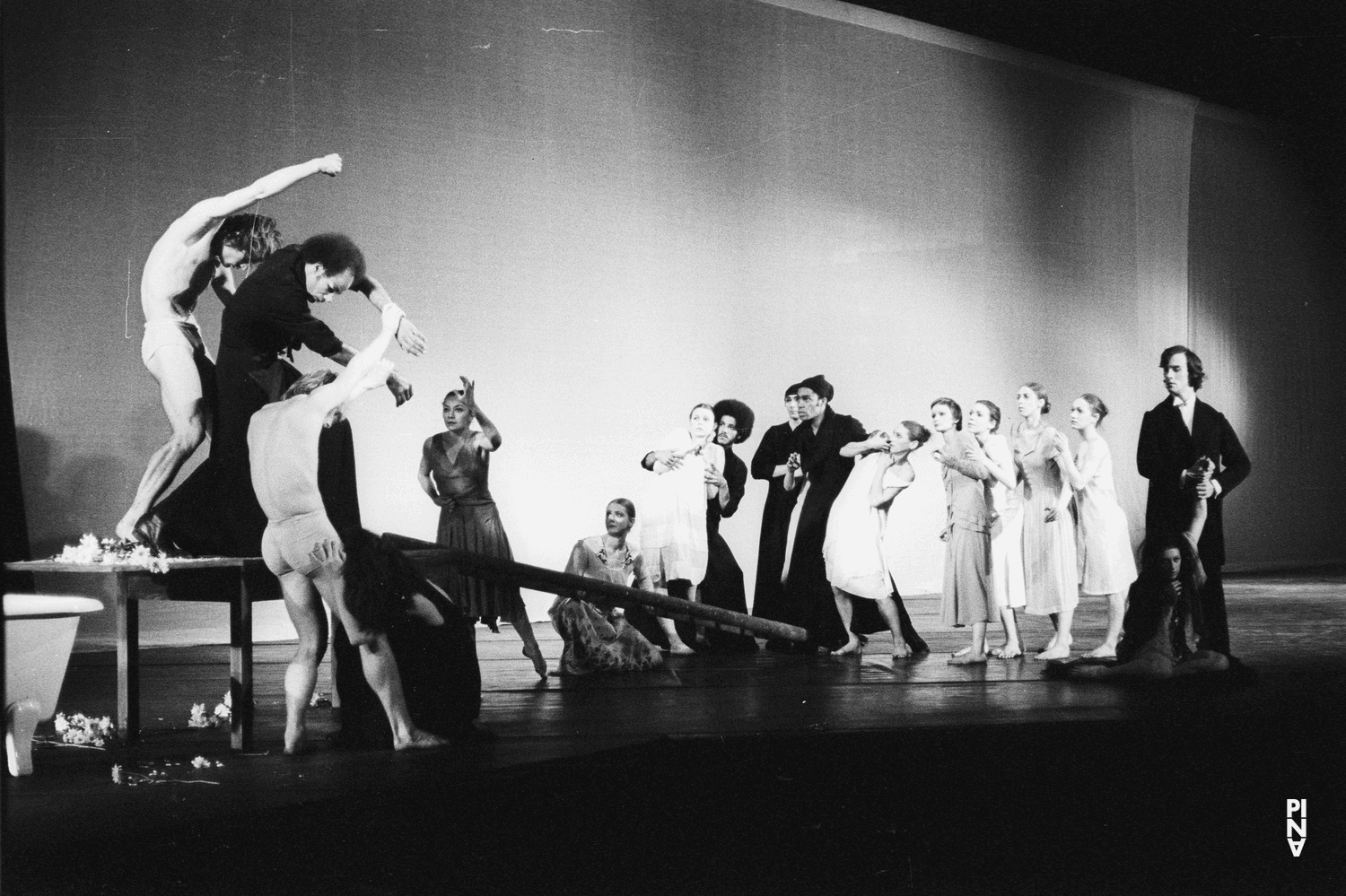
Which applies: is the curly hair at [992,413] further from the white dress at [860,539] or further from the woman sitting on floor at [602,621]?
the woman sitting on floor at [602,621]

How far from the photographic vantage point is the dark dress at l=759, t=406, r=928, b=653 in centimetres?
538

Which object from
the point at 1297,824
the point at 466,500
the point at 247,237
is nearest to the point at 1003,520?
the point at 1297,824

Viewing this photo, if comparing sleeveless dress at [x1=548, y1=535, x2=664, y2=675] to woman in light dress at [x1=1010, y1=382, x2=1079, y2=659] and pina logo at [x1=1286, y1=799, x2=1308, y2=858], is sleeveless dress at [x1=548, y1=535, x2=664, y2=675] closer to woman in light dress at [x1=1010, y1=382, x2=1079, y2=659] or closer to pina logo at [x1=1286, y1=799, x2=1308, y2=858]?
woman in light dress at [x1=1010, y1=382, x2=1079, y2=659]

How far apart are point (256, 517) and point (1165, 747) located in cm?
304

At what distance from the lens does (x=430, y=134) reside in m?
5.29

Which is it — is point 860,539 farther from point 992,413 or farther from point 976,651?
point 992,413

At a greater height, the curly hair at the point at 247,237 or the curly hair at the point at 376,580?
the curly hair at the point at 247,237

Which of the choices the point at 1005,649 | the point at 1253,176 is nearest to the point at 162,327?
the point at 1005,649

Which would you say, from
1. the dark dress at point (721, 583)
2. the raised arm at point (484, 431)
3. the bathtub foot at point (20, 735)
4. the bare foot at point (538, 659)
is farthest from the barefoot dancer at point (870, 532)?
the bathtub foot at point (20, 735)

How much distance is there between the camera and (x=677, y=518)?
211 inches

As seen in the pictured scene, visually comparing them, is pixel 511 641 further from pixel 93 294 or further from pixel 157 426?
pixel 93 294

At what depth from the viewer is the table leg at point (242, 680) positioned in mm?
3537

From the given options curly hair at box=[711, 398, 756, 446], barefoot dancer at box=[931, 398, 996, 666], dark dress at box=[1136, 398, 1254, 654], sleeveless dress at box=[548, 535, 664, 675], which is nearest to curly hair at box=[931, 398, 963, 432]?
barefoot dancer at box=[931, 398, 996, 666]

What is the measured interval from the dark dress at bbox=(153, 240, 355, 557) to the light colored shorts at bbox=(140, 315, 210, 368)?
19 centimetres
